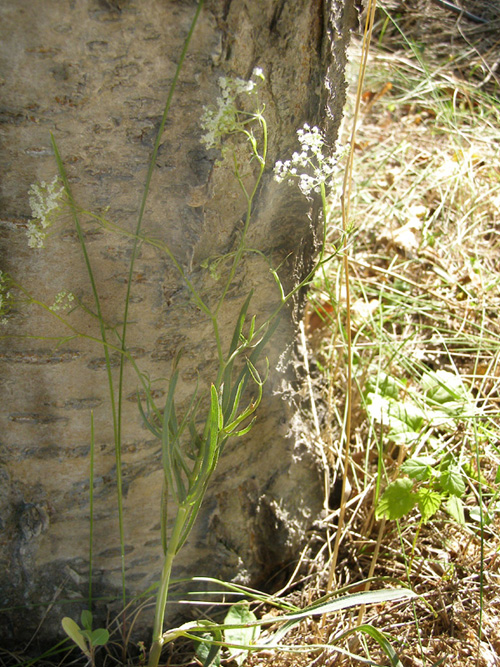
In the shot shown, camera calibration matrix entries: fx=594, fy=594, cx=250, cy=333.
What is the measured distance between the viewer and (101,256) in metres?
0.98

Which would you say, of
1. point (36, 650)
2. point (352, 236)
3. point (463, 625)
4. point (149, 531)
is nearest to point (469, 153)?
point (352, 236)

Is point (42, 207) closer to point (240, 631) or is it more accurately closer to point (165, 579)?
point (165, 579)

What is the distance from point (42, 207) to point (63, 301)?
Answer: 17 cm

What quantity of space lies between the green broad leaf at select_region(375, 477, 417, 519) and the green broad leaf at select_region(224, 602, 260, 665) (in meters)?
0.35

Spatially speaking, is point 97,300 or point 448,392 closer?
point 97,300

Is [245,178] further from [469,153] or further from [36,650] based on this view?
[469,153]

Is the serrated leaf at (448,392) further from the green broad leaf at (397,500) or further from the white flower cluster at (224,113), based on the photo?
the white flower cluster at (224,113)

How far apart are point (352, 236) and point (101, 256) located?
4.35ft

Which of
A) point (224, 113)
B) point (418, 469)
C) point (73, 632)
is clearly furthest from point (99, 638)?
point (224, 113)

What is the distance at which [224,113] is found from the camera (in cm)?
85

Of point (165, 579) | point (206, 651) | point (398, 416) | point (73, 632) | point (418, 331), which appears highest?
point (418, 331)

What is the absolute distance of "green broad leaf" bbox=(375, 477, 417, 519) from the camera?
1.28 m

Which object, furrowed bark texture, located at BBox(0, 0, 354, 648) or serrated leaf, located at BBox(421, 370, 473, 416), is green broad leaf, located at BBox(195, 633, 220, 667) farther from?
serrated leaf, located at BBox(421, 370, 473, 416)

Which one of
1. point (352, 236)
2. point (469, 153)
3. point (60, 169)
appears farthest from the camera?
point (469, 153)
